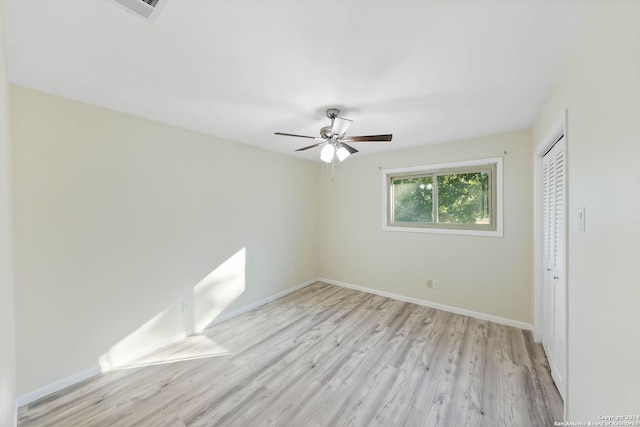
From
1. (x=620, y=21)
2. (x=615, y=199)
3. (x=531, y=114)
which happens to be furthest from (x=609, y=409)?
(x=531, y=114)

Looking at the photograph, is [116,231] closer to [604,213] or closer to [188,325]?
[188,325]

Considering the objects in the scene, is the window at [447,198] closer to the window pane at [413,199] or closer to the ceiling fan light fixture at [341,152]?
the window pane at [413,199]

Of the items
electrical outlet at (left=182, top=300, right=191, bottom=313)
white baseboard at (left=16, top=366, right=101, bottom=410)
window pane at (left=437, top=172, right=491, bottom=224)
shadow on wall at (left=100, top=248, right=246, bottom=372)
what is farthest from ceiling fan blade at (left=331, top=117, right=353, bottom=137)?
white baseboard at (left=16, top=366, right=101, bottom=410)

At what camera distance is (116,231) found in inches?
88.6

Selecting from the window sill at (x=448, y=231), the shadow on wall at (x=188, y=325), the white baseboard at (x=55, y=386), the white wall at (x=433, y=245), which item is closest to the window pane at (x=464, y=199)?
the window sill at (x=448, y=231)

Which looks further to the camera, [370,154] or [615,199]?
[370,154]

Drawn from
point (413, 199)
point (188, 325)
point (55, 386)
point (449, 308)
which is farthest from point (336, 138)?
point (55, 386)

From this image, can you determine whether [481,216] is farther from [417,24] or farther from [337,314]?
[417,24]

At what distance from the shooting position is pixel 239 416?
5.61 feet

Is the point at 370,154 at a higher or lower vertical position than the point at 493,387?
higher

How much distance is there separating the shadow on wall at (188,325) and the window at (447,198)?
2481 mm

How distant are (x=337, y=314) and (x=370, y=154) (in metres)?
2.56

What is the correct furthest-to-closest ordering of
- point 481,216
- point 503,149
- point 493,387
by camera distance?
point 481,216 < point 503,149 < point 493,387

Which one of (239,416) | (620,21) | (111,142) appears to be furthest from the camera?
(111,142)
